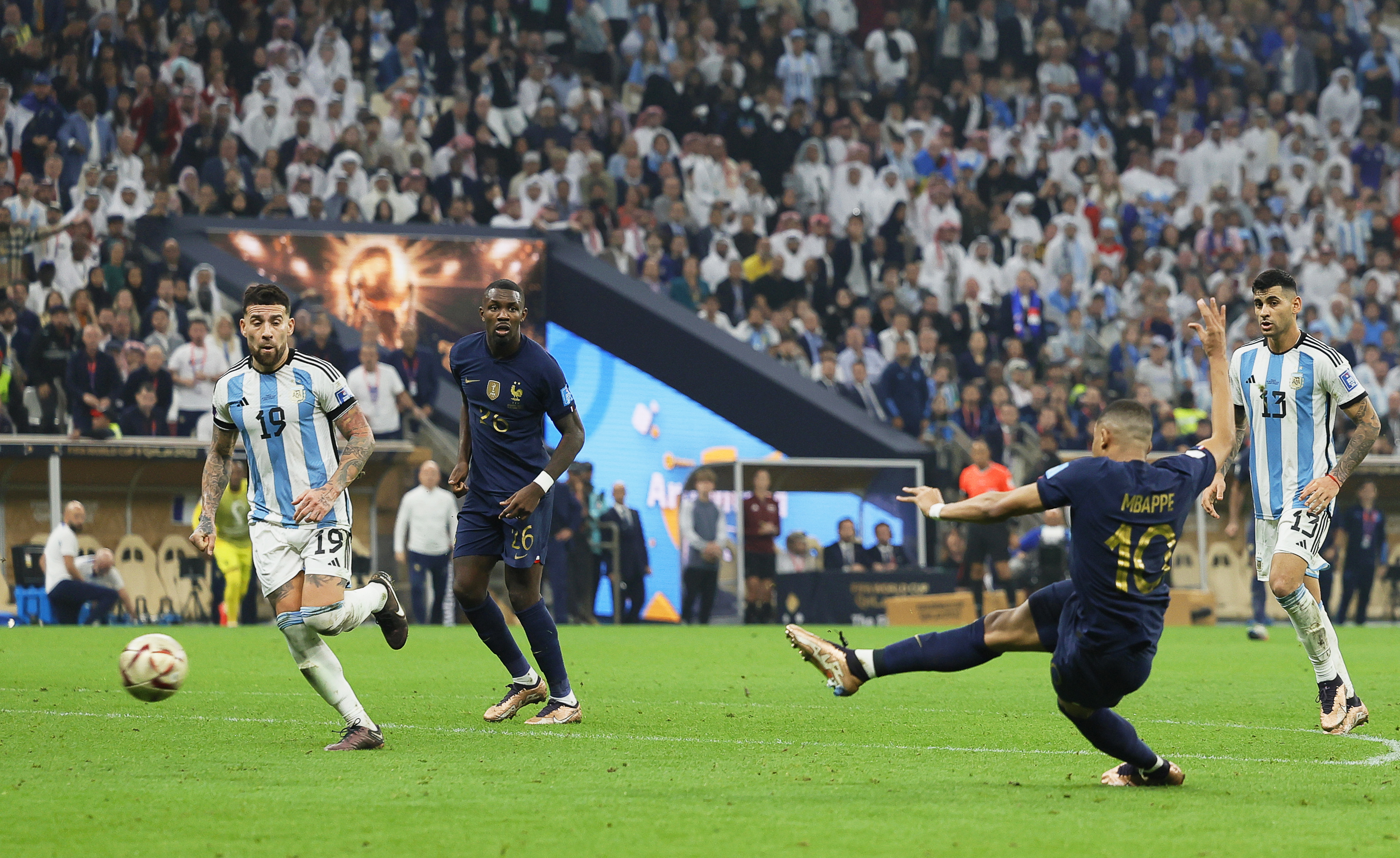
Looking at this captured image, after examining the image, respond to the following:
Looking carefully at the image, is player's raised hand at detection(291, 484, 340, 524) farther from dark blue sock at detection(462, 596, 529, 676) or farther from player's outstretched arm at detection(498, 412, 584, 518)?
dark blue sock at detection(462, 596, 529, 676)

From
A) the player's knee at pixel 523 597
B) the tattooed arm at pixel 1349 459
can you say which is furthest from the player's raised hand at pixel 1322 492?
the player's knee at pixel 523 597

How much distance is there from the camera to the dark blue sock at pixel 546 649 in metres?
8.46

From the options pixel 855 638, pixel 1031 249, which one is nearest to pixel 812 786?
pixel 855 638

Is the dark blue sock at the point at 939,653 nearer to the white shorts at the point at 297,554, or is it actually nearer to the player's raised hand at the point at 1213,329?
the player's raised hand at the point at 1213,329

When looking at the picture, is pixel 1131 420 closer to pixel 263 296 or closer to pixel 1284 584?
pixel 1284 584

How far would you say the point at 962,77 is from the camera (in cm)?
2850

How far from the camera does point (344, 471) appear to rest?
7426 mm

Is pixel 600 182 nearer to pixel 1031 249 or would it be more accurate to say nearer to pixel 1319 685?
pixel 1031 249

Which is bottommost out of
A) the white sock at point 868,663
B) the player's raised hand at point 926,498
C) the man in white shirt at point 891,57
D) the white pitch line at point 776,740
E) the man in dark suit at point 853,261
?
the white pitch line at point 776,740

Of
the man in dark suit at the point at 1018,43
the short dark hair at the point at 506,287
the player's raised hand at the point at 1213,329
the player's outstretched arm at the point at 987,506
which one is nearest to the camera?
the player's outstretched arm at the point at 987,506

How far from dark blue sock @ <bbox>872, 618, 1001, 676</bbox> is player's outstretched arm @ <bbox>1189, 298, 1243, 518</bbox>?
118 cm

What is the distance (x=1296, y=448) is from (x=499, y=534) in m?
4.42

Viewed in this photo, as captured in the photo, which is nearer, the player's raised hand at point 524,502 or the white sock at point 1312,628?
the player's raised hand at point 524,502

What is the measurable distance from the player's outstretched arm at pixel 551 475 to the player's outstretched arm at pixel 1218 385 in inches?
122
